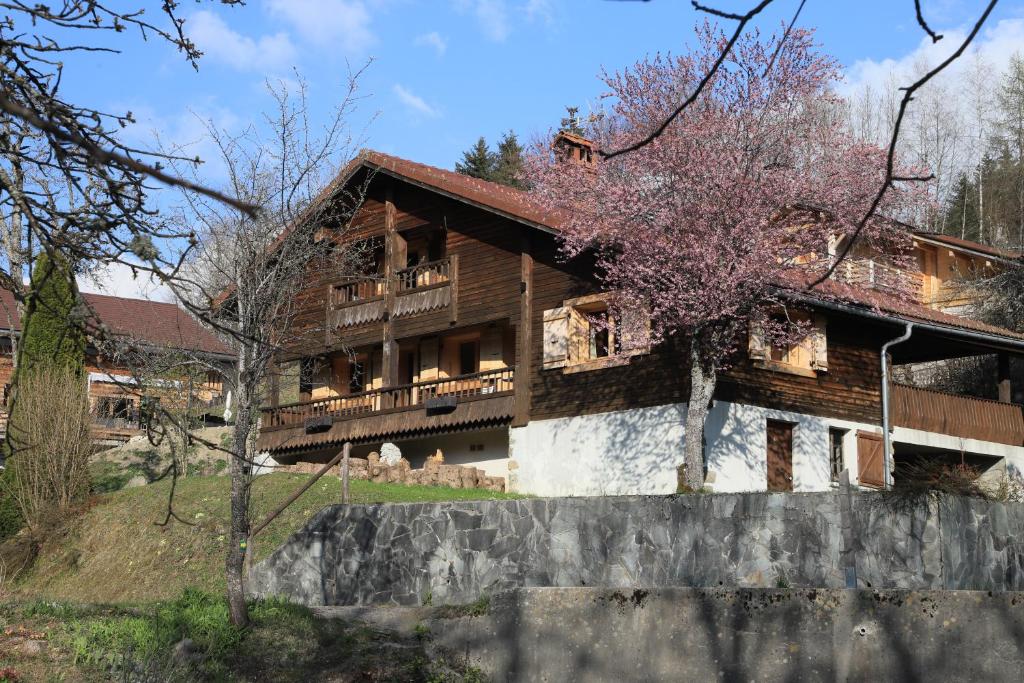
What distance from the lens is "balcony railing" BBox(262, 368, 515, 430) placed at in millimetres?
28969

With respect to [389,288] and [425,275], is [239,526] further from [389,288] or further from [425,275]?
→ [425,275]

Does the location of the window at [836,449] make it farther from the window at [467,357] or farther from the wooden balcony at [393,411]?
the window at [467,357]

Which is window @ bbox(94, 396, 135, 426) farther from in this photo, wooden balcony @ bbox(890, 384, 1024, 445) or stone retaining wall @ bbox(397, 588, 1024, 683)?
stone retaining wall @ bbox(397, 588, 1024, 683)

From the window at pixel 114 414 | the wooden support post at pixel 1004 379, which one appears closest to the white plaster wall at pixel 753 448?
the wooden support post at pixel 1004 379

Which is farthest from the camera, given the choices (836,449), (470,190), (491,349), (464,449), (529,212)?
(491,349)

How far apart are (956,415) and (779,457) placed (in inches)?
207

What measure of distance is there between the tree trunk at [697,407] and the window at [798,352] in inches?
95.1

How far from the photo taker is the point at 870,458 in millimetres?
26953

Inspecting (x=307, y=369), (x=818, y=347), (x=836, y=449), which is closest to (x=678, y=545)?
(x=818, y=347)

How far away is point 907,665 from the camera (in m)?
8.13

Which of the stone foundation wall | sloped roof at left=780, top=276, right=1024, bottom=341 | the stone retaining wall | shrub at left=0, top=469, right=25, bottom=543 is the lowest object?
the stone retaining wall

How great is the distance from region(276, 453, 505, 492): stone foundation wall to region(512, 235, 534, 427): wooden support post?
1.51 metres

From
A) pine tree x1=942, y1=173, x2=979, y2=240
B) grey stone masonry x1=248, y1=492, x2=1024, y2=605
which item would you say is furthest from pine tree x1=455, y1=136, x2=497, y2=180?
grey stone masonry x1=248, y1=492, x2=1024, y2=605

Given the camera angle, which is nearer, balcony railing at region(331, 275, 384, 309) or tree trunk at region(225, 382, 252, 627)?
tree trunk at region(225, 382, 252, 627)
